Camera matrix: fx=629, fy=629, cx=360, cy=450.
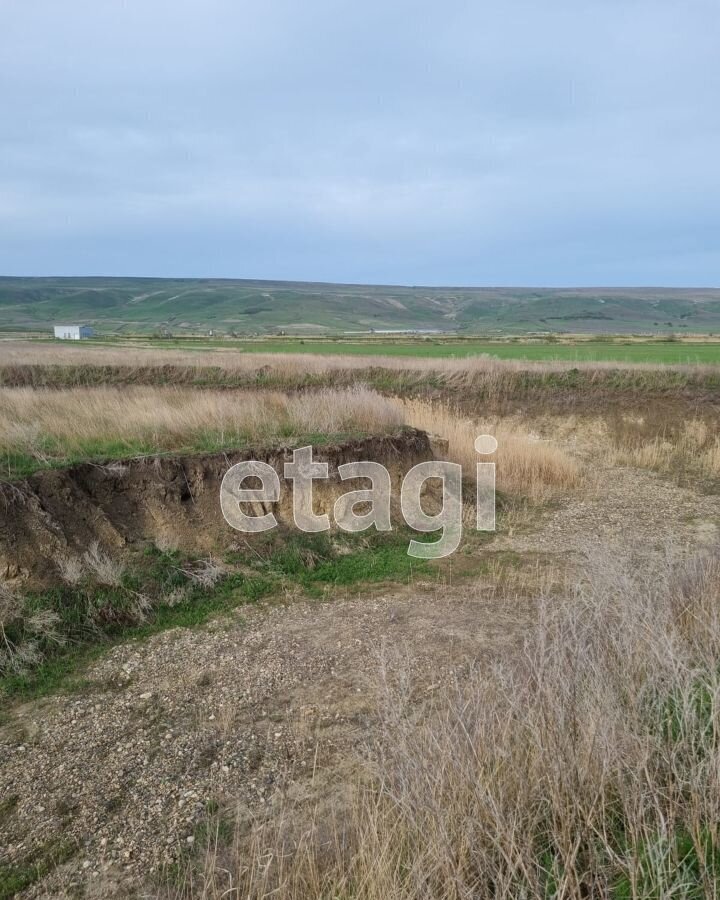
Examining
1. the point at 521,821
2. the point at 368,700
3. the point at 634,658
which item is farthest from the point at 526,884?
the point at 368,700

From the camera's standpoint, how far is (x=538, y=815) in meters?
2.70

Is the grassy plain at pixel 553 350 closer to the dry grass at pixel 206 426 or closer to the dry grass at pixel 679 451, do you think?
the dry grass at pixel 679 451

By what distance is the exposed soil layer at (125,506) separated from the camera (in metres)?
6.69

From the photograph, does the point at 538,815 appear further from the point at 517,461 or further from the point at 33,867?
the point at 517,461

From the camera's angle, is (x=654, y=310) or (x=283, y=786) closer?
(x=283, y=786)

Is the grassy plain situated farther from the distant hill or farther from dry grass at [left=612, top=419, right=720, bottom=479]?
the distant hill

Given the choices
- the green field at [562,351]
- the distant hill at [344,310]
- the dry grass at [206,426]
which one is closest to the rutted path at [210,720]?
the dry grass at [206,426]

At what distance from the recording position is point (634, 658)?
12.2 ft

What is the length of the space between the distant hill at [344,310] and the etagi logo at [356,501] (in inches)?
4157

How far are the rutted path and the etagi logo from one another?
1.73 metres

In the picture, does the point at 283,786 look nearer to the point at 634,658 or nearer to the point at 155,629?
the point at 634,658

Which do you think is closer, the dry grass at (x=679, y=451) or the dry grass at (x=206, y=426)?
the dry grass at (x=206, y=426)

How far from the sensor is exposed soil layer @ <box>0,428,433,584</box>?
669 centimetres

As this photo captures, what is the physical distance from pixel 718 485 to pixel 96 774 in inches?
504
